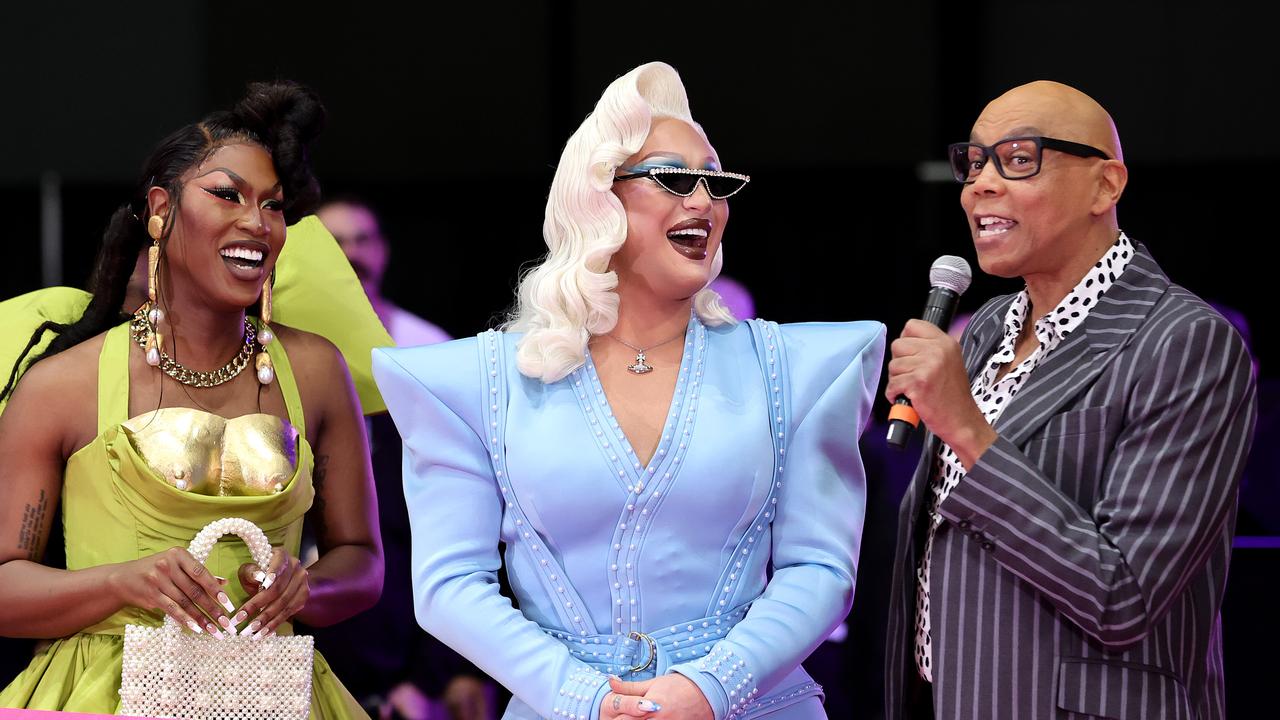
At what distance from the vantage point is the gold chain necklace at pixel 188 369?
9.14 ft

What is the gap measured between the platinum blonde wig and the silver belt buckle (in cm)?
45

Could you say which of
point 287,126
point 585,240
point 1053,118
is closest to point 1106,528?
point 1053,118

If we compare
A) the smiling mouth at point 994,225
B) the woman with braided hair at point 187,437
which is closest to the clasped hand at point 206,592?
the woman with braided hair at point 187,437

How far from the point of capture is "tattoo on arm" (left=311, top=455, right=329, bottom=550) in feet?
9.48

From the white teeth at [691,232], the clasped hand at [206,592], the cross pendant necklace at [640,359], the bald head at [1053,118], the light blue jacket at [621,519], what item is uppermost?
the bald head at [1053,118]

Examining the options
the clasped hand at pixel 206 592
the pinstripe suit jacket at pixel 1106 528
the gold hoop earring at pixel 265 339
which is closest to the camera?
the pinstripe suit jacket at pixel 1106 528

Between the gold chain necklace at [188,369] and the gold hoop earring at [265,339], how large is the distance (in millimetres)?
25

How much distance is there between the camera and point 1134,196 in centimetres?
636

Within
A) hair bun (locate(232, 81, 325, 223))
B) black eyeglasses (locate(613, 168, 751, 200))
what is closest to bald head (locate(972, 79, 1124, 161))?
black eyeglasses (locate(613, 168, 751, 200))

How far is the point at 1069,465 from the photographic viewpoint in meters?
2.33

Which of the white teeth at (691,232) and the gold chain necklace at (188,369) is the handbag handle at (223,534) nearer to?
the gold chain necklace at (188,369)

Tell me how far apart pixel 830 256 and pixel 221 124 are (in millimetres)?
4092

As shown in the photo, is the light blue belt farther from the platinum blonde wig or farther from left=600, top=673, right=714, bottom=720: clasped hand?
the platinum blonde wig

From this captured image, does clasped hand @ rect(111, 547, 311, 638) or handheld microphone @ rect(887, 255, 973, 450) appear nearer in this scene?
handheld microphone @ rect(887, 255, 973, 450)
